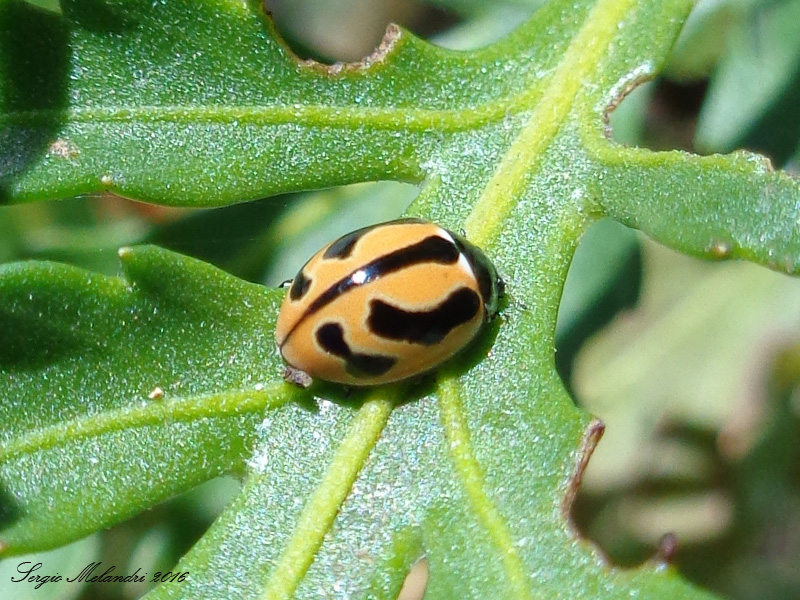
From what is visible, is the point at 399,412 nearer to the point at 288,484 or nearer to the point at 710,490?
the point at 288,484

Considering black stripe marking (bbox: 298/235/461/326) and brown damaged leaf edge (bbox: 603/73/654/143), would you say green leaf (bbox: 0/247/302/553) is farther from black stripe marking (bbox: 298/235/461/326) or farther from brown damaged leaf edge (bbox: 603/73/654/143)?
brown damaged leaf edge (bbox: 603/73/654/143)

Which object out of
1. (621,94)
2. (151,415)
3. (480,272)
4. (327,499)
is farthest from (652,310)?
(151,415)

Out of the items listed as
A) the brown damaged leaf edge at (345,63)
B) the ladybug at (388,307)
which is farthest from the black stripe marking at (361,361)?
the brown damaged leaf edge at (345,63)

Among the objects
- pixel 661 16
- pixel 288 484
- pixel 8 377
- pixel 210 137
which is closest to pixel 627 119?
pixel 661 16

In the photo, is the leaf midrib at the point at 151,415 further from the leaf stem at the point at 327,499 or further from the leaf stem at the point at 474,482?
the leaf stem at the point at 474,482

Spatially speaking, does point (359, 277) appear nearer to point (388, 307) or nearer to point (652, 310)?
point (388, 307)

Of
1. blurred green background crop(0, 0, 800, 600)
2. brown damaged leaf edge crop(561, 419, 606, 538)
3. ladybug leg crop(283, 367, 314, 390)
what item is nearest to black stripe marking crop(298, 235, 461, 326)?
ladybug leg crop(283, 367, 314, 390)
